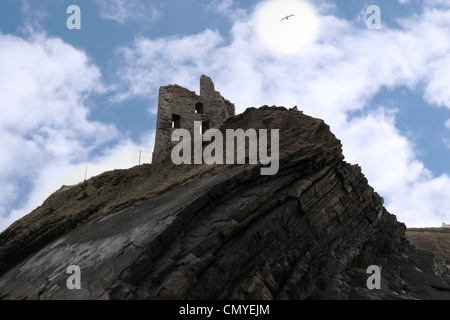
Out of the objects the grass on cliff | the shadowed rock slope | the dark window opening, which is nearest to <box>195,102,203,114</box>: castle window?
the dark window opening

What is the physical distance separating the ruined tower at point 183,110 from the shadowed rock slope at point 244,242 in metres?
9.27

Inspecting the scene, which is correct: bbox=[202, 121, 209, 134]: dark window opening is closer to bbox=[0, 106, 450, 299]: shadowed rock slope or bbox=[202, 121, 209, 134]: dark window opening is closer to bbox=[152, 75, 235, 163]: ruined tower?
bbox=[152, 75, 235, 163]: ruined tower

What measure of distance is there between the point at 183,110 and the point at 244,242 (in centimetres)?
2106

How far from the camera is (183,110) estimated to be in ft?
97.8

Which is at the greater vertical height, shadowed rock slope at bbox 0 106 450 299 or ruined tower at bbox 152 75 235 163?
ruined tower at bbox 152 75 235 163

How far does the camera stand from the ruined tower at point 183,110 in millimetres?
27728

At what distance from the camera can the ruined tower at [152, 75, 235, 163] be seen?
2773cm

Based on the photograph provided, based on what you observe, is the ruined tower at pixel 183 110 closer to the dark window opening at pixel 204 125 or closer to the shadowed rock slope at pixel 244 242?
the dark window opening at pixel 204 125

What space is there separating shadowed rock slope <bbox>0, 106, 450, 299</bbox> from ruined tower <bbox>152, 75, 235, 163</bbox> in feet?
30.4

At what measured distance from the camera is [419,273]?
14469 millimetres

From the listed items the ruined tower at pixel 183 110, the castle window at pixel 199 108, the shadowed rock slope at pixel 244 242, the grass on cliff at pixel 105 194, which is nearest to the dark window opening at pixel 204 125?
the ruined tower at pixel 183 110
